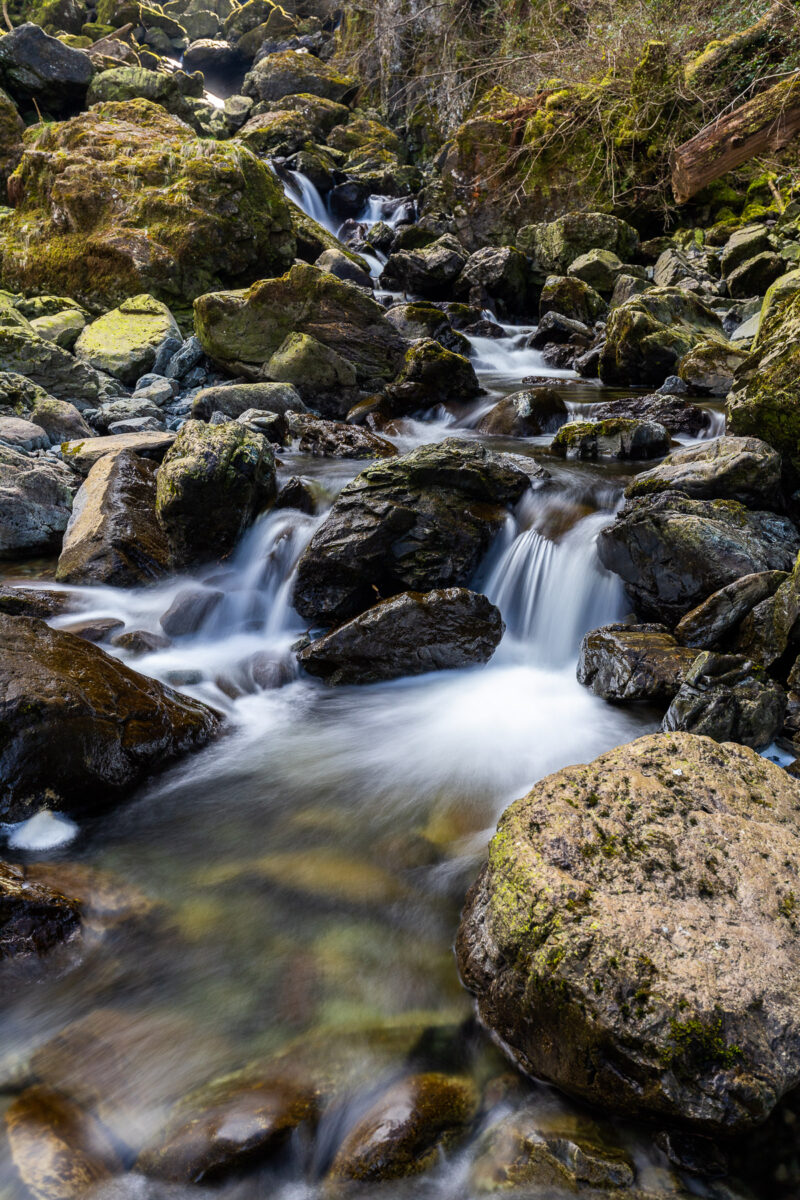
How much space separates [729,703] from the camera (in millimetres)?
3633

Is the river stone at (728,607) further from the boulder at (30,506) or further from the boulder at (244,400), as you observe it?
the boulder at (244,400)

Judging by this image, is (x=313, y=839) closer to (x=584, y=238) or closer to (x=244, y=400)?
(x=244, y=400)

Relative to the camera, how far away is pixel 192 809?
12.4ft

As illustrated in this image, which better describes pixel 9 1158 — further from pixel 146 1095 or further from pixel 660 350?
pixel 660 350

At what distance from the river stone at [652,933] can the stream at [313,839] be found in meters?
0.24

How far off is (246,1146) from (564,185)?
2129cm

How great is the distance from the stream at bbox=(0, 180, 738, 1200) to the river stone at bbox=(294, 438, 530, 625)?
400 millimetres

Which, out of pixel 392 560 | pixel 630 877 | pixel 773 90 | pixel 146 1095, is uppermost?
pixel 773 90

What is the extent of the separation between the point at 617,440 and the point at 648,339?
13.1 feet

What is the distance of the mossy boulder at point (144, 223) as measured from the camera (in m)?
13.0

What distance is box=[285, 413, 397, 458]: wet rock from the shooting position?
8531 mm

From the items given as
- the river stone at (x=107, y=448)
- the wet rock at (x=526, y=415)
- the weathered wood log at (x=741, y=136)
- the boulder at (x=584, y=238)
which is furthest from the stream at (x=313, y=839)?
the boulder at (x=584, y=238)

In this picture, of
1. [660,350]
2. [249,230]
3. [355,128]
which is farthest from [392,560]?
[355,128]

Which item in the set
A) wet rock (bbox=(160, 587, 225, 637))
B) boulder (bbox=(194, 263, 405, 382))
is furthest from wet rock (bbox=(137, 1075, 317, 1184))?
boulder (bbox=(194, 263, 405, 382))
